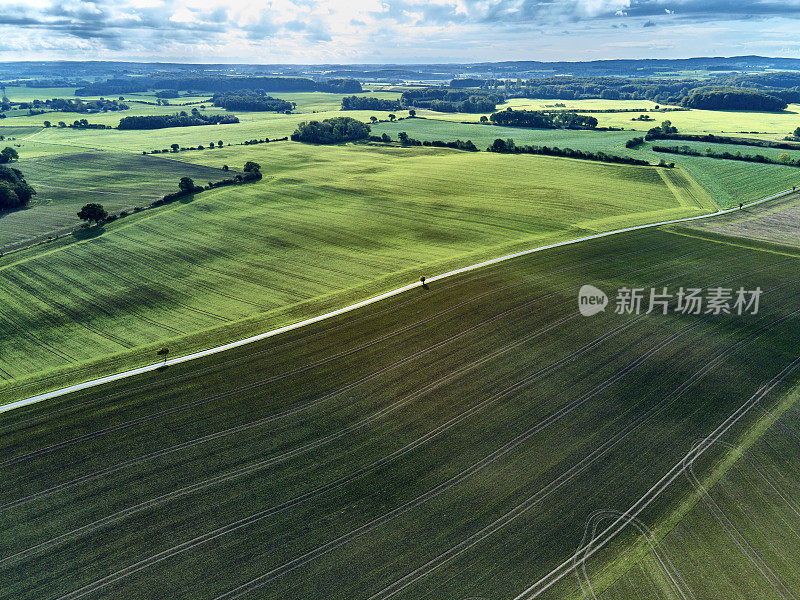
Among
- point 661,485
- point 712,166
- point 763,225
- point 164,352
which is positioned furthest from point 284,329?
point 712,166

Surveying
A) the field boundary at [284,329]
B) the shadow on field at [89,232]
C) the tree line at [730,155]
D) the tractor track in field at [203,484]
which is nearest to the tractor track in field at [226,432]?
the tractor track in field at [203,484]

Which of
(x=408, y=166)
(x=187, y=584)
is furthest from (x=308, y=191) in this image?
(x=187, y=584)

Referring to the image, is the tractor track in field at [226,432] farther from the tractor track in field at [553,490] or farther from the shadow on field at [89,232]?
the shadow on field at [89,232]

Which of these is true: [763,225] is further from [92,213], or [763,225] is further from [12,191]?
[12,191]

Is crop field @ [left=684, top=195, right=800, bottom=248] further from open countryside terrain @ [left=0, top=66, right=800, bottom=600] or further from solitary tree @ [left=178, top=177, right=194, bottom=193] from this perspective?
solitary tree @ [left=178, top=177, right=194, bottom=193]

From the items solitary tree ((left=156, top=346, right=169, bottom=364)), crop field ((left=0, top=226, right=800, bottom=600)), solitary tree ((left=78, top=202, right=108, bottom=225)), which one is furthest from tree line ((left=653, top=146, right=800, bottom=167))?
solitary tree ((left=78, top=202, right=108, bottom=225))

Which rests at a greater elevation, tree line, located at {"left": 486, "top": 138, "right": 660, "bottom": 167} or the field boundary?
tree line, located at {"left": 486, "top": 138, "right": 660, "bottom": 167}
